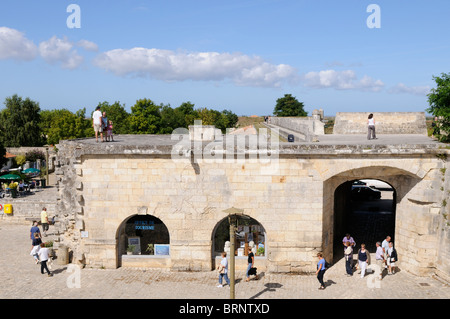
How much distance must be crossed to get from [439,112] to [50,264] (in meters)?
16.1

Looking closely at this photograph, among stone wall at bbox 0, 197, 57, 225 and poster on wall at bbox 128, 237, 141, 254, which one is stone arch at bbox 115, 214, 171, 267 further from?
stone wall at bbox 0, 197, 57, 225

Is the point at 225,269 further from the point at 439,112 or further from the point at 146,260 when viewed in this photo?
the point at 439,112

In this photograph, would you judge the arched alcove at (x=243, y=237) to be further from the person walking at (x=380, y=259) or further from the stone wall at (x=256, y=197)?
the person walking at (x=380, y=259)

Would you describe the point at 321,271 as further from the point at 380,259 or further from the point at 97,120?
the point at 97,120

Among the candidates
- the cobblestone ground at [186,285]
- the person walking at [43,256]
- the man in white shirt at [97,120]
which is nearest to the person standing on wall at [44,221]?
the cobblestone ground at [186,285]

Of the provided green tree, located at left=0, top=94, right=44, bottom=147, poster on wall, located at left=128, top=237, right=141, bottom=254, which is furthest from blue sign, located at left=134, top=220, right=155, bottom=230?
green tree, located at left=0, top=94, right=44, bottom=147

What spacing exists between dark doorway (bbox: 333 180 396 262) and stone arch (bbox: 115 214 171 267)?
707 centimetres

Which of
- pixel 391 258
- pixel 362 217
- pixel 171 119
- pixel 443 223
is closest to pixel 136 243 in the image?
pixel 391 258

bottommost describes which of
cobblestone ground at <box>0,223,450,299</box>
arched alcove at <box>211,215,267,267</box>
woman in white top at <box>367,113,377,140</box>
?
cobblestone ground at <box>0,223,450,299</box>

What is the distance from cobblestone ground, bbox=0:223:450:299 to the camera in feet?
42.5

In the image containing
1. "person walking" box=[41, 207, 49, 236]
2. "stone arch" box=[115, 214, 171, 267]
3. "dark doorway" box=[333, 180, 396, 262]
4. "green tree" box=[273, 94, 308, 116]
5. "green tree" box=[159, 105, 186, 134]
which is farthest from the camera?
"green tree" box=[273, 94, 308, 116]

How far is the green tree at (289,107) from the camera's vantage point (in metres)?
67.7

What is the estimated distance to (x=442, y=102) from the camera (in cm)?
1488

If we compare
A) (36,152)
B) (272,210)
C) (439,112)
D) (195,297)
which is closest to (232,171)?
(272,210)
